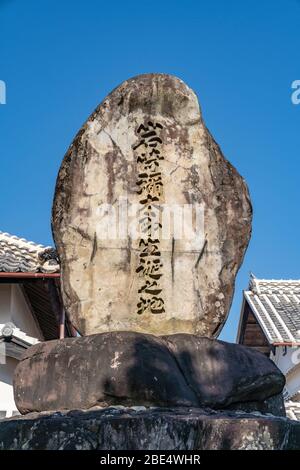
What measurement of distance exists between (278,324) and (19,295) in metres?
6.01

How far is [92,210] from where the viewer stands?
17.4ft

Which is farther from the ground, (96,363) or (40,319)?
(96,363)

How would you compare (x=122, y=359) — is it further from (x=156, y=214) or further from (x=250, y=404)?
(x=156, y=214)

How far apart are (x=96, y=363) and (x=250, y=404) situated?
112cm

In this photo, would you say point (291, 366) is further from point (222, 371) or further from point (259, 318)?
point (222, 371)

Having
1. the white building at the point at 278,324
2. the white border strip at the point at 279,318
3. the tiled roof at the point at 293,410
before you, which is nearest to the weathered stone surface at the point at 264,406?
the white building at the point at 278,324

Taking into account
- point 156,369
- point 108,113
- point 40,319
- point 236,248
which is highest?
point 108,113

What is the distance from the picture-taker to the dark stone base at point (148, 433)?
3.39 metres

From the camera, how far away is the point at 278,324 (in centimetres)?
1459

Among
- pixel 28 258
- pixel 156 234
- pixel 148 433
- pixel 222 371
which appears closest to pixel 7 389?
pixel 28 258

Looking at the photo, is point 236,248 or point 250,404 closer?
point 250,404

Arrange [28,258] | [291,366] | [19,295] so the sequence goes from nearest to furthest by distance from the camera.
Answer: [28,258]
[19,295]
[291,366]
